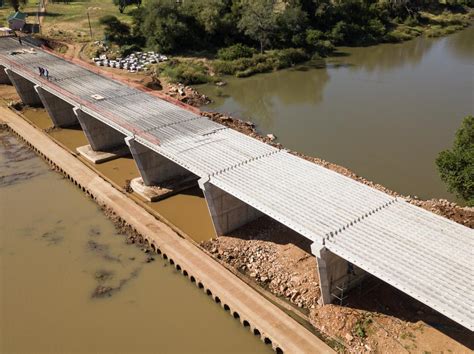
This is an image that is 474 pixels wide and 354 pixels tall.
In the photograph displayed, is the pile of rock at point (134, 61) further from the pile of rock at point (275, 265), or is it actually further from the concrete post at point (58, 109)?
the pile of rock at point (275, 265)

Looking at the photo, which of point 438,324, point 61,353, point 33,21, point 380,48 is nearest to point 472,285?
point 438,324

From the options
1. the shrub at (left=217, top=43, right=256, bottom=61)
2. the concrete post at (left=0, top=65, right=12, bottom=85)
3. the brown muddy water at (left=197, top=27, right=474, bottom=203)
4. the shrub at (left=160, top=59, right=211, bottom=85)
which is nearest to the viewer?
the brown muddy water at (left=197, top=27, right=474, bottom=203)

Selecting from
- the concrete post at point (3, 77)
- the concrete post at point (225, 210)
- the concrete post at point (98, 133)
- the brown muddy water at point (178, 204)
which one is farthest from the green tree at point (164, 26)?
the concrete post at point (225, 210)

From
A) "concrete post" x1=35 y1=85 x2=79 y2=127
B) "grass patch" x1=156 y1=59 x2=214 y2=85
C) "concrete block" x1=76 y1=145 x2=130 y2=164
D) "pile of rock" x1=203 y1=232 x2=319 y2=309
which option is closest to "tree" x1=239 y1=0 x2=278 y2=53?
"grass patch" x1=156 y1=59 x2=214 y2=85

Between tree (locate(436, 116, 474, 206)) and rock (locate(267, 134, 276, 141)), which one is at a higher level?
tree (locate(436, 116, 474, 206))

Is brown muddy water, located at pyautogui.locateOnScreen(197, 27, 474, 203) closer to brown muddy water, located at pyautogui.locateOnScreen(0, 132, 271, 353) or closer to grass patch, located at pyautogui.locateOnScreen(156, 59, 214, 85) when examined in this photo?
grass patch, located at pyautogui.locateOnScreen(156, 59, 214, 85)

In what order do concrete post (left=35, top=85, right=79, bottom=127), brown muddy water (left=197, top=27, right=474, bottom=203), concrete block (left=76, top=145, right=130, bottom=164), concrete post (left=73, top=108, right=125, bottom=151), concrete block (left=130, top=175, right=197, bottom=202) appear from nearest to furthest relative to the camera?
concrete block (left=130, top=175, right=197, bottom=202) < concrete post (left=73, top=108, right=125, bottom=151) < concrete block (left=76, top=145, right=130, bottom=164) < brown muddy water (left=197, top=27, right=474, bottom=203) < concrete post (left=35, top=85, right=79, bottom=127)
